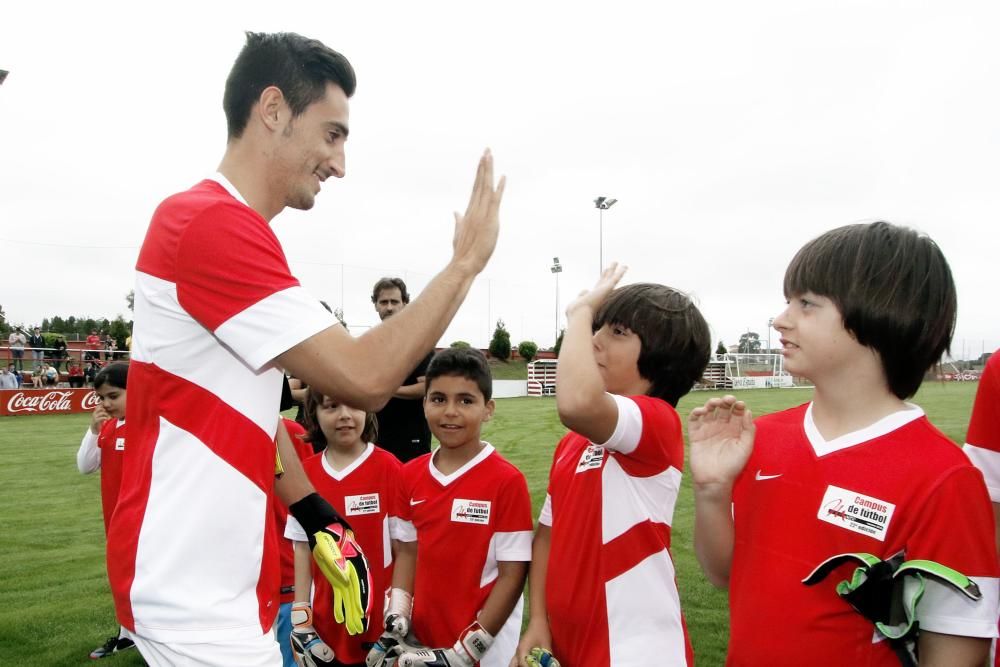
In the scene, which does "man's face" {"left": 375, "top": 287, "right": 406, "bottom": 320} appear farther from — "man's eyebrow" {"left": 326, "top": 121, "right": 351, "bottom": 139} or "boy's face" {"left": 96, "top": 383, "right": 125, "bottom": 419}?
"man's eyebrow" {"left": 326, "top": 121, "right": 351, "bottom": 139}

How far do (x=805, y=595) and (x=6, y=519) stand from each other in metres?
9.51

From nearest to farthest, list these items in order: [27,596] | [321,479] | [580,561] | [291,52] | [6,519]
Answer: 1. [291,52]
2. [580,561]
3. [321,479]
4. [27,596]
5. [6,519]

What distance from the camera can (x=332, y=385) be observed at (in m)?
1.66

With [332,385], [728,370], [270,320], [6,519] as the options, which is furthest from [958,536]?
[728,370]

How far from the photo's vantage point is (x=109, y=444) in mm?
4707

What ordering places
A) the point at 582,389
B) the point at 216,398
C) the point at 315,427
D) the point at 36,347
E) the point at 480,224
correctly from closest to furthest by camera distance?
the point at 216,398 < the point at 480,224 < the point at 582,389 < the point at 315,427 < the point at 36,347

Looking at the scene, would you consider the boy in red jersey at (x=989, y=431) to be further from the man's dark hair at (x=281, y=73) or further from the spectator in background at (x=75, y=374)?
the spectator in background at (x=75, y=374)

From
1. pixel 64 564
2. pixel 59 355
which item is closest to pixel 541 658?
pixel 64 564

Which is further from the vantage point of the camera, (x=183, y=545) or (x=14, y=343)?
(x=14, y=343)

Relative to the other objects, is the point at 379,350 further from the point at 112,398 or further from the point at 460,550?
the point at 112,398

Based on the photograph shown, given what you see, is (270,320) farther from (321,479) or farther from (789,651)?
(321,479)

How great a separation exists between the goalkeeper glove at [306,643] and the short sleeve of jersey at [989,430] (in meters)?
2.75

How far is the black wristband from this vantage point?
2117 millimetres

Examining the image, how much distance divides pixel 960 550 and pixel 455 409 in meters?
2.34
